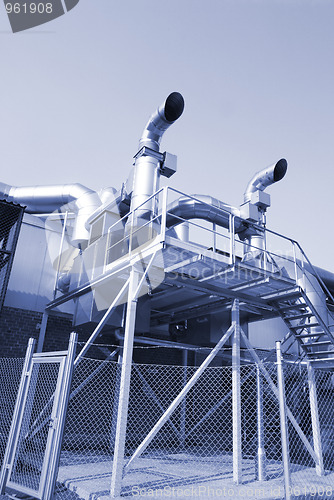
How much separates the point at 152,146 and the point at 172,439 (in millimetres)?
7342

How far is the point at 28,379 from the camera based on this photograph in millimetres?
5121

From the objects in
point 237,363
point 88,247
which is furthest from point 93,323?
point 237,363

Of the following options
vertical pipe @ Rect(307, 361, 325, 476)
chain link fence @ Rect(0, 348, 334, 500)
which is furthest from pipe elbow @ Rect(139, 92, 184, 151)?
vertical pipe @ Rect(307, 361, 325, 476)

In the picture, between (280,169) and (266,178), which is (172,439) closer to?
(266,178)

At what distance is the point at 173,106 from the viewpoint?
28.0ft

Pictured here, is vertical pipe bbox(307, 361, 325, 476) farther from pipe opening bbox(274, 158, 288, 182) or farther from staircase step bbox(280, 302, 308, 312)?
pipe opening bbox(274, 158, 288, 182)

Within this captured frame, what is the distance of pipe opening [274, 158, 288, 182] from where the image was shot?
34.5ft

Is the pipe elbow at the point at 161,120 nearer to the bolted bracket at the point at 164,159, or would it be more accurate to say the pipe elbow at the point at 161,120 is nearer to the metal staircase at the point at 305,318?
the bolted bracket at the point at 164,159

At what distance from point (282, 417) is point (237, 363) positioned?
2.23 metres

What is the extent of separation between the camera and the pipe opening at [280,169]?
10.5 meters

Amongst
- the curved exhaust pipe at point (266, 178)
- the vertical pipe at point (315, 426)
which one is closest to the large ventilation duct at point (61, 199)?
the curved exhaust pipe at point (266, 178)

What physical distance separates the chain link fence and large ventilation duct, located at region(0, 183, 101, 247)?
3.29m

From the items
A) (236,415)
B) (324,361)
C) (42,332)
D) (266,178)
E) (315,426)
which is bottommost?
(315,426)

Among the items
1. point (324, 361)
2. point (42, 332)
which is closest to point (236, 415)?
point (324, 361)
